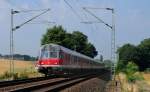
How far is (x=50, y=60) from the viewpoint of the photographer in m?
46.5

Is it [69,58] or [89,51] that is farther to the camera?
[89,51]

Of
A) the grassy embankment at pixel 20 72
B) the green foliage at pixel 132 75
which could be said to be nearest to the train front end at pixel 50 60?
the grassy embankment at pixel 20 72

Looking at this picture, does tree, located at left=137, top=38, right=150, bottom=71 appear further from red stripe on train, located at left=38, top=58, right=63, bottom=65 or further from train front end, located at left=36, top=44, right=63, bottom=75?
red stripe on train, located at left=38, top=58, right=63, bottom=65

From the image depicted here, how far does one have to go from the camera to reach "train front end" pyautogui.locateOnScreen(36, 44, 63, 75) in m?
46.0

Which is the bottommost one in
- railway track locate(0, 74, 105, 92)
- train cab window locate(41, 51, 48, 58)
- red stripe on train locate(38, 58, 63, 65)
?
railway track locate(0, 74, 105, 92)

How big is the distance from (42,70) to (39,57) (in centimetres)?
130

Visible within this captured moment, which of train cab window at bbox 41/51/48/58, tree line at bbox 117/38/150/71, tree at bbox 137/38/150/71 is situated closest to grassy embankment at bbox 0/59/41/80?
train cab window at bbox 41/51/48/58

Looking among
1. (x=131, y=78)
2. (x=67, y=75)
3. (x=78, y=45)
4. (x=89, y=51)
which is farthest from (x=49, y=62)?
(x=89, y=51)

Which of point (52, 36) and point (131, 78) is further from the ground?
point (52, 36)

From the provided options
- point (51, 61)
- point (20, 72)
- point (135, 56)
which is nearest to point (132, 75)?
point (51, 61)

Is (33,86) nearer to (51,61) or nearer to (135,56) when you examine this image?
(51,61)

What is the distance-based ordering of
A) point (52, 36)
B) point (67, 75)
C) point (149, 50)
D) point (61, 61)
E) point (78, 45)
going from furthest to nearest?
point (149, 50) → point (78, 45) → point (52, 36) → point (67, 75) → point (61, 61)

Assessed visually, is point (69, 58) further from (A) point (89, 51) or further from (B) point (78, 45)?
(A) point (89, 51)

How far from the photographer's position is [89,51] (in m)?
136
